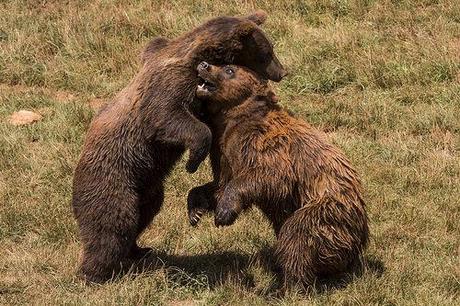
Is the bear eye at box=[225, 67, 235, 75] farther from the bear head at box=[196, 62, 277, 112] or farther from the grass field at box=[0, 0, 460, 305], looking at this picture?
the grass field at box=[0, 0, 460, 305]

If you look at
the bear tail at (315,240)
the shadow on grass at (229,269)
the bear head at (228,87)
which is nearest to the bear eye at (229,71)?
the bear head at (228,87)

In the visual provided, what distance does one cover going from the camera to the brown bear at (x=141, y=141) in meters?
7.20

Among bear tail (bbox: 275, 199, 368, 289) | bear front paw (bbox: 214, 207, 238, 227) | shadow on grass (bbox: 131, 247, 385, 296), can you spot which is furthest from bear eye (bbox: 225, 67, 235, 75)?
shadow on grass (bbox: 131, 247, 385, 296)

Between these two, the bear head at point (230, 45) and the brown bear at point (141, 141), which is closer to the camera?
the brown bear at point (141, 141)

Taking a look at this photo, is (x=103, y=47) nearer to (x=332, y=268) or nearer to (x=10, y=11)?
(x=10, y=11)

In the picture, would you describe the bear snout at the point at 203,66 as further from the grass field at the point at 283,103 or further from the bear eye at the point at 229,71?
the grass field at the point at 283,103

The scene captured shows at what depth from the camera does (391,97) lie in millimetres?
11234

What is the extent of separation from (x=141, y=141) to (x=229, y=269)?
55.1 inches

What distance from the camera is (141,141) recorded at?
7426mm

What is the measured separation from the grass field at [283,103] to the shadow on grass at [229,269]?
0.07 ft

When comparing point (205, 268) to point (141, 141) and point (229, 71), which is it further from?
point (229, 71)

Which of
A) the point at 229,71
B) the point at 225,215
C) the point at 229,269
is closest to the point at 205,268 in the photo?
the point at 229,269

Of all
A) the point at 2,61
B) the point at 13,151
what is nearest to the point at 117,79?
the point at 2,61

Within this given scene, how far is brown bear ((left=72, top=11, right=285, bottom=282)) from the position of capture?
7.20 meters
